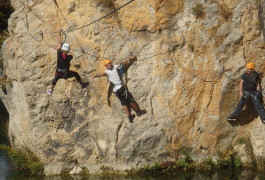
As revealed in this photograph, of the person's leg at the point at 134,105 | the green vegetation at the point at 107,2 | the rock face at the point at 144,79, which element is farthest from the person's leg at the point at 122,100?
the green vegetation at the point at 107,2

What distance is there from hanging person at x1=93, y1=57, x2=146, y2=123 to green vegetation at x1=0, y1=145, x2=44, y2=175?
3.48 meters

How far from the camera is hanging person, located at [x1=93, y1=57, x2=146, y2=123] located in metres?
15.8

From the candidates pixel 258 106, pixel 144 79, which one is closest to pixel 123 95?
pixel 144 79

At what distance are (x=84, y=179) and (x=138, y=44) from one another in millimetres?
4508

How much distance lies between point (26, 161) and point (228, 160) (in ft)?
22.1

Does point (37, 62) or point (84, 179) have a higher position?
point (37, 62)

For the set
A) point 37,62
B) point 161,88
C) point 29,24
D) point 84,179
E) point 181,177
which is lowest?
point 181,177

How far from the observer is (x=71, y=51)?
1656 centimetres

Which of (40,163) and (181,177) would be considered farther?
(40,163)

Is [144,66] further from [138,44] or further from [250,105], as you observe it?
[250,105]

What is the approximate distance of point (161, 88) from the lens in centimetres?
1634

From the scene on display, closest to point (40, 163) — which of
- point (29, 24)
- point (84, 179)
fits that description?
point (84, 179)

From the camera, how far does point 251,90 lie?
15.5 meters

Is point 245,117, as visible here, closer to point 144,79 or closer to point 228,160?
point 228,160
